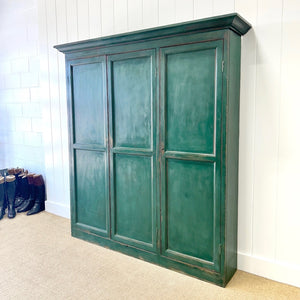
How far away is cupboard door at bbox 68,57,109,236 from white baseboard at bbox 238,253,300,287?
1277 millimetres

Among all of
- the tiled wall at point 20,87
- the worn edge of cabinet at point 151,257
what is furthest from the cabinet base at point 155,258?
the tiled wall at point 20,87

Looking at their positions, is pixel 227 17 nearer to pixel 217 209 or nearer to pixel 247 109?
pixel 247 109

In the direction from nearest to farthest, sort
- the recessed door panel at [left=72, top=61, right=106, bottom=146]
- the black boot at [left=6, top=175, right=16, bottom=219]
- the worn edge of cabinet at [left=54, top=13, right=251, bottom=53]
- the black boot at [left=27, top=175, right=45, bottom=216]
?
the worn edge of cabinet at [left=54, top=13, right=251, bottom=53] < the recessed door panel at [left=72, top=61, right=106, bottom=146] < the black boot at [left=6, top=175, right=16, bottom=219] < the black boot at [left=27, top=175, right=45, bottom=216]

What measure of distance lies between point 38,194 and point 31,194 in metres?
0.09

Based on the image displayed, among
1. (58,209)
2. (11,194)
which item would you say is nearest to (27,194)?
(11,194)

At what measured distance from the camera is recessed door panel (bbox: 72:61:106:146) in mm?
2723

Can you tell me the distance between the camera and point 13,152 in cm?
449

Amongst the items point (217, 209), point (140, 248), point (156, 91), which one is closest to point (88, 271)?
point (140, 248)

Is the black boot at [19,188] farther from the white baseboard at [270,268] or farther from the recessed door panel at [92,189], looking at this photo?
the white baseboard at [270,268]

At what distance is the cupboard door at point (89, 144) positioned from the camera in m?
2.75

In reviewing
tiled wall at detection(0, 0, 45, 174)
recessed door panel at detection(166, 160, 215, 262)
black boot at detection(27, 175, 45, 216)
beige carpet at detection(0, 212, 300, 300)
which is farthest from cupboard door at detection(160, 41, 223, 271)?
tiled wall at detection(0, 0, 45, 174)

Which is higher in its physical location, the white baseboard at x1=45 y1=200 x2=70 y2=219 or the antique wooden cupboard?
the antique wooden cupboard

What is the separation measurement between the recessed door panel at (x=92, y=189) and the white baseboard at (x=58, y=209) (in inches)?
27.1

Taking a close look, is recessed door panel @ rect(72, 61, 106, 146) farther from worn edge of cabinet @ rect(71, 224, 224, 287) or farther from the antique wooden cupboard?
worn edge of cabinet @ rect(71, 224, 224, 287)
